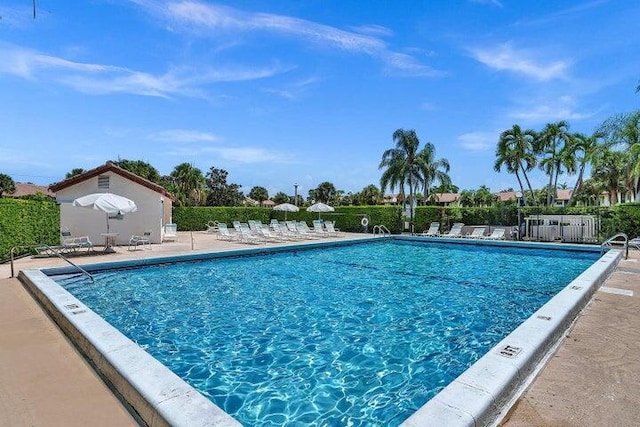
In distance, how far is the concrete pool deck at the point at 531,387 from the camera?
117 inches

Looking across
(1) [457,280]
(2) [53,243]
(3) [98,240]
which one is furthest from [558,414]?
(3) [98,240]

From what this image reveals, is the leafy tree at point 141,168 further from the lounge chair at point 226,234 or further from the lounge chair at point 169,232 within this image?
the lounge chair at point 226,234

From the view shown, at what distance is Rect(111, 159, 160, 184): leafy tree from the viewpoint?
4344 centimetres

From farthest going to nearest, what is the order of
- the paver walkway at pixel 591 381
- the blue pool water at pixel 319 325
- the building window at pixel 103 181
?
the building window at pixel 103 181 → the blue pool water at pixel 319 325 → the paver walkway at pixel 591 381

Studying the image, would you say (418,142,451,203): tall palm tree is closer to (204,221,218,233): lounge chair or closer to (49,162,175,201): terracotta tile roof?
(204,221,218,233): lounge chair

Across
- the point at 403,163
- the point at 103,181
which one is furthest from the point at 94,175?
the point at 403,163

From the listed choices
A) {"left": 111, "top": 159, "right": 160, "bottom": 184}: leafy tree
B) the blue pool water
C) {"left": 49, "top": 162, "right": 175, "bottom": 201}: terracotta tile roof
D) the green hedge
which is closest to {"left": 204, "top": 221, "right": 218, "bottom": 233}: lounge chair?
{"left": 49, "top": 162, "right": 175, "bottom": 201}: terracotta tile roof

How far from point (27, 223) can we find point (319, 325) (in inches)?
458

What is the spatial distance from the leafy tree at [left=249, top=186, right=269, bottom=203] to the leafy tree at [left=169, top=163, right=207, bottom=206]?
2482 centimetres

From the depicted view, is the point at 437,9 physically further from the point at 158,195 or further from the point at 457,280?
the point at 158,195

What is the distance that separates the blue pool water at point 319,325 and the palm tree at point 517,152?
73.6 ft

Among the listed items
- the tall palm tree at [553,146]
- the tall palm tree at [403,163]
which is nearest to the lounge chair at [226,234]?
the tall palm tree at [403,163]

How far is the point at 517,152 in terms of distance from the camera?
32.5 metres

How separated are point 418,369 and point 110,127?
2168 cm
